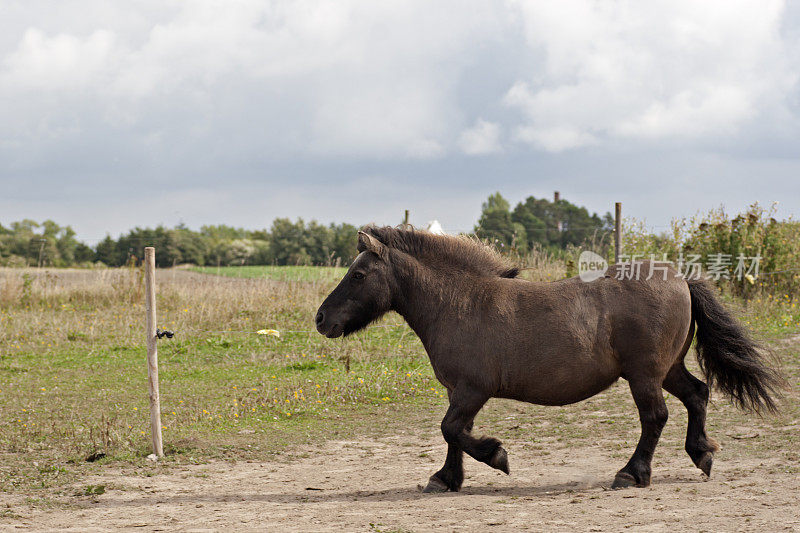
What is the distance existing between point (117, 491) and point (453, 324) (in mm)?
3156

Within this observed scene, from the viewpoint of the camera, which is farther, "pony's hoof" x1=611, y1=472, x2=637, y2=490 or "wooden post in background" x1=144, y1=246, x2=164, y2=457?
"wooden post in background" x1=144, y1=246, x2=164, y2=457

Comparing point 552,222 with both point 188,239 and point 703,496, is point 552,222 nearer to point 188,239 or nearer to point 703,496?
point 188,239

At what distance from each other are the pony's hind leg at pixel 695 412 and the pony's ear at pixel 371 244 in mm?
2666

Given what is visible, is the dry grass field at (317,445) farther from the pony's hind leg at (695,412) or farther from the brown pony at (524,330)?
the brown pony at (524,330)

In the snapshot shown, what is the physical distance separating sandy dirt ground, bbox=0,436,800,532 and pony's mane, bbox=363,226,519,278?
5.95 feet

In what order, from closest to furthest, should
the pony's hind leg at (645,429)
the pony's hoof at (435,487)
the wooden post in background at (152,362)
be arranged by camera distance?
the pony's hind leg at (645,429)
the pony's hoof at (435,487)
the wooden post in background at (152,362)

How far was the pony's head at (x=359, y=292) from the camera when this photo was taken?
6.18 metres

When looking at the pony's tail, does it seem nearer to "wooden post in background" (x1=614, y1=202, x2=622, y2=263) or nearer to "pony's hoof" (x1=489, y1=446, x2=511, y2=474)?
"pony's hoof" (x1=489, y1=446, x2=511, y2=474)

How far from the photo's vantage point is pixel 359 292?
619cm

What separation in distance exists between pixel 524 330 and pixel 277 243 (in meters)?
25.0

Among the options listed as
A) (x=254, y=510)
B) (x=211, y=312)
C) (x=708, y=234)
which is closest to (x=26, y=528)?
(x=254, y=510)

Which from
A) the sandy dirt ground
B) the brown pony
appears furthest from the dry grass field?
the brown pony

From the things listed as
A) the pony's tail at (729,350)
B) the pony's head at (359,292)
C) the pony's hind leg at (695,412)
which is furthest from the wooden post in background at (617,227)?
the pony's head at (359,292)

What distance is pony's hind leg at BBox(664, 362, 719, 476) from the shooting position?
632 centimetres
